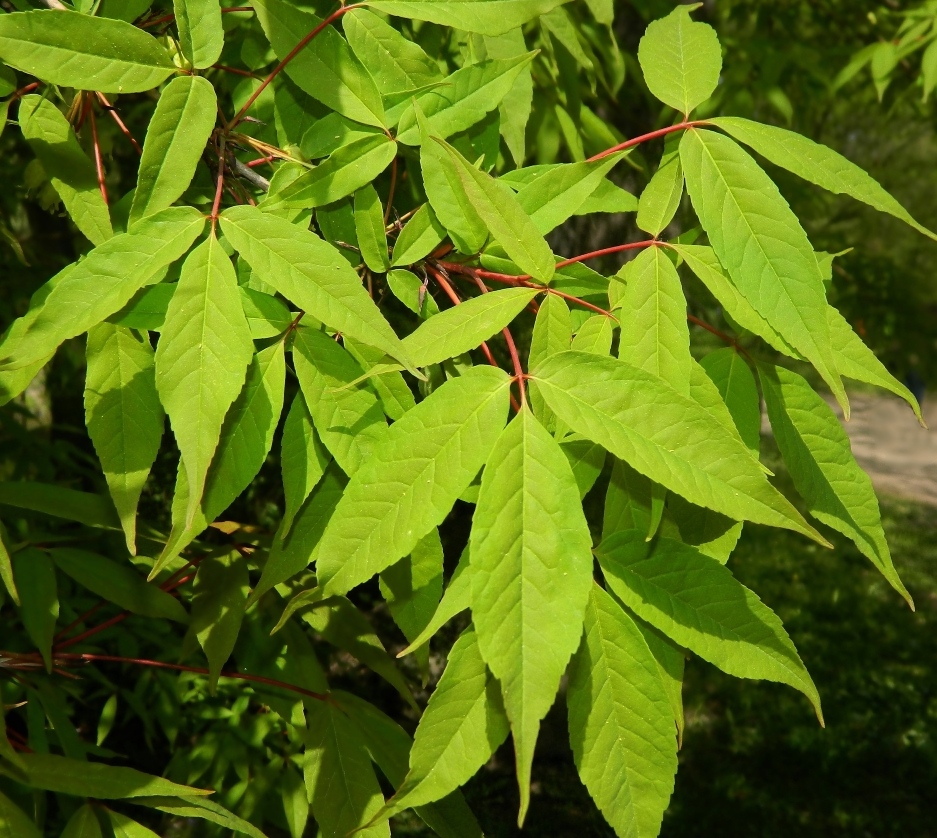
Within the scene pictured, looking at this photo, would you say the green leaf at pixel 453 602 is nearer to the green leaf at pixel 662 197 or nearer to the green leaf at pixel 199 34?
the green leaf at pixel 662 197

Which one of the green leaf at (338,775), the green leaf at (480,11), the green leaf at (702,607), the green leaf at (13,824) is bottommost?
the green leaf at (338,775)

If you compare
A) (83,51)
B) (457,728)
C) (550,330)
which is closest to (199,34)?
(83,51)

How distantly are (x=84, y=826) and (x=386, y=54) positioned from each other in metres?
0.95

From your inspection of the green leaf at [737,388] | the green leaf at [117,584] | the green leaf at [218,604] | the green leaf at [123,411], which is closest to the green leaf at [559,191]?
the green leaf at [737,388]

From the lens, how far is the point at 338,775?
113 centimetres

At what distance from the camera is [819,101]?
11.9 ft

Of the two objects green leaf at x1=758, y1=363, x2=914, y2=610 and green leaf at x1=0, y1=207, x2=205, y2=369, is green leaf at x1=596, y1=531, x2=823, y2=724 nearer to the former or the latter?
green leaf at x1=758, y1=363, x2=914, y2=610

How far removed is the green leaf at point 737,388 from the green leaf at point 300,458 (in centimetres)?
43

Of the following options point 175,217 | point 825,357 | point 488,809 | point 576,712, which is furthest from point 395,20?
point 488,809

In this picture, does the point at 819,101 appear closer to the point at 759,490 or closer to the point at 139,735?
the point at 759,490

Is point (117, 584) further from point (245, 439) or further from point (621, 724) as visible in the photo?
point (621, 724)

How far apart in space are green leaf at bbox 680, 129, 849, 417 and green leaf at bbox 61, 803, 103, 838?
93cm

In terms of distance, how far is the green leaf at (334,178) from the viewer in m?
0.92

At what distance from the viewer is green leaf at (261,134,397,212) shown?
3.01ft
